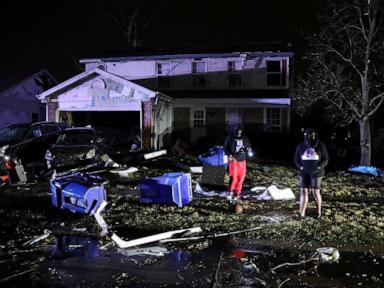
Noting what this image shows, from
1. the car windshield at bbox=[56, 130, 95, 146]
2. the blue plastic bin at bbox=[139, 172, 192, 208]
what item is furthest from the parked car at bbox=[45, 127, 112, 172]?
the blue plastic bin at bbox=[139, 172, 192, 208]

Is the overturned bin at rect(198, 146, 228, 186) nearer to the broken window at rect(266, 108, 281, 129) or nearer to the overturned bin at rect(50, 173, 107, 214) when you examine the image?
the overturned bin at rect(50, 173, 107, 214)

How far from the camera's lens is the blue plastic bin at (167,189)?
29.5 ft

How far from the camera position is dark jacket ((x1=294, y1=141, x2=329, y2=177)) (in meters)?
7.80

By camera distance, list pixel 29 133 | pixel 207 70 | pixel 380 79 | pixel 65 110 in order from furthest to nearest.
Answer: pixel 207 70 < pixel 65 110 < pixel 380 79 < pixel 29 133

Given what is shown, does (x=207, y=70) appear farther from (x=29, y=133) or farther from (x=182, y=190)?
(x=182, y=190)

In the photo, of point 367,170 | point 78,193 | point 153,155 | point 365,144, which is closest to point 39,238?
point 78,193

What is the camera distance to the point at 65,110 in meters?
21.1

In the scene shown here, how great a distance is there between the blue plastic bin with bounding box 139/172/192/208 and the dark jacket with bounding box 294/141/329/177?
261 cm

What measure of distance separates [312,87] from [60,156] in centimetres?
1030

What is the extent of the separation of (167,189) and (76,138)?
211 inches

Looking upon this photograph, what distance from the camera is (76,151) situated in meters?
12.9

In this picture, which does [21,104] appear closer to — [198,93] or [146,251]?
[198,93]

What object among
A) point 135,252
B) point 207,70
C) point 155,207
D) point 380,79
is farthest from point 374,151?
point 135,252

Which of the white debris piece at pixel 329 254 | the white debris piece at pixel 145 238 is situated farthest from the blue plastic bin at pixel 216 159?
the white debris piece at pixel 329 254
